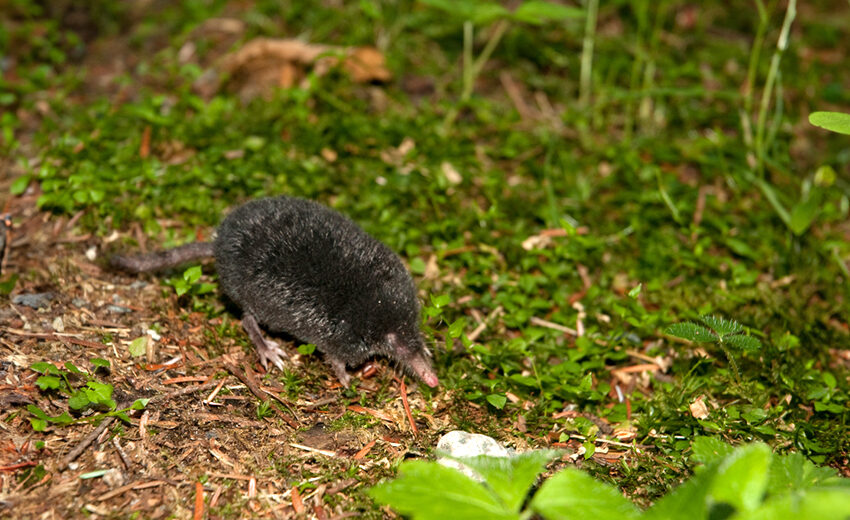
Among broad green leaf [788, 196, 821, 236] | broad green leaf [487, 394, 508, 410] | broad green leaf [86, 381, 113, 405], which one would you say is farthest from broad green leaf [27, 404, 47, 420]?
broad green leaf [788, 196, 821, 236]

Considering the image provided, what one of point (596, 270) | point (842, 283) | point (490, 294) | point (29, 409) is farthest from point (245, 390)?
point (842, 283)

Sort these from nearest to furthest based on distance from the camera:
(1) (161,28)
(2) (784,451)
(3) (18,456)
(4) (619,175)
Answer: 1. (3) (18,456)
2. (2) (784,451)
3. (4) (619,175)
4. (1) (161,28)

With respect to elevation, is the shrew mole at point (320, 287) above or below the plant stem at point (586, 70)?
below

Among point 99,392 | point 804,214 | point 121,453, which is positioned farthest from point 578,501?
point 804,214

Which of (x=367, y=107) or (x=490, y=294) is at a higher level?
(x=367, y=107)

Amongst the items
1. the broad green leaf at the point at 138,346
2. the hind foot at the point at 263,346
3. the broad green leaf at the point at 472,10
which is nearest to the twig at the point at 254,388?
the hind foot at the point at 263,346

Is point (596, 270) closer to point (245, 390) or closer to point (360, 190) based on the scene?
point (360, 190)

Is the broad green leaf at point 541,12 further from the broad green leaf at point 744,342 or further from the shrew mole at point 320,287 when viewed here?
the broad green leaf at point 744,342
